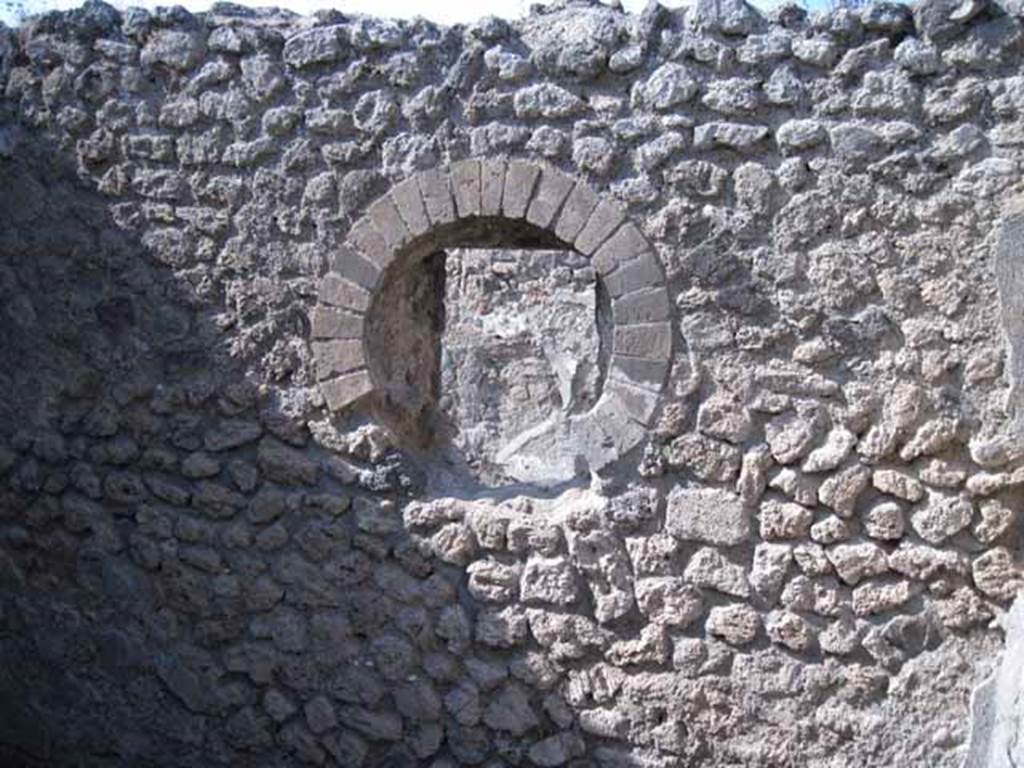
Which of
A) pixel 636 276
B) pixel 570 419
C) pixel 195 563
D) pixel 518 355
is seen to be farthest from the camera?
pixel 518 355

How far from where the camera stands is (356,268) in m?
4.04

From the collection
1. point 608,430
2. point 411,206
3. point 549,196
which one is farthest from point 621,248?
point 411,206

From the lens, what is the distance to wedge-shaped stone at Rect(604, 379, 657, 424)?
12.5 ft

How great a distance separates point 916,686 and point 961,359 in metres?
0.94

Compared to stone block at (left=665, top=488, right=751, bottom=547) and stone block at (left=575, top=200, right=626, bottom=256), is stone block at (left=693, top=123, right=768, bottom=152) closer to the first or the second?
stone block at (left=575, top=200, right=626, bottom=256)

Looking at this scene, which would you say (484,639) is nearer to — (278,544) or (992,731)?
(278,544)

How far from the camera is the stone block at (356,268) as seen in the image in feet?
13.2

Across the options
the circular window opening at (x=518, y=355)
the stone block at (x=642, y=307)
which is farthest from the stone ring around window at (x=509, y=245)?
the circular window opening at (x=518, y=355)

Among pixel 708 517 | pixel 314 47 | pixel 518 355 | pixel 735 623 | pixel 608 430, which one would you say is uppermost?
pixel 314 47

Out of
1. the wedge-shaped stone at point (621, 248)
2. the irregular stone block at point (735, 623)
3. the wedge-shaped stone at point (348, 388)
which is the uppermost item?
the wedge-shaped stone at point (621, 248)

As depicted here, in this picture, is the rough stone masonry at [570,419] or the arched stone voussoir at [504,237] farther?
the arched stone voussoir at [504,237]

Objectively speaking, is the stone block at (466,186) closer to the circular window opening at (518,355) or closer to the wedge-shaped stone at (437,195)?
the wedge-shaped stone at (437,195)

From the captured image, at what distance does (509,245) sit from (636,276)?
0.60 metres

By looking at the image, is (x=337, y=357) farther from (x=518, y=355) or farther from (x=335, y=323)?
(x=518, y=355)
